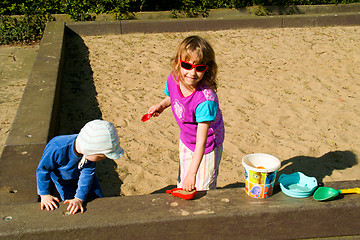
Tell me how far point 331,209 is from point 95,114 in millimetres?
3246

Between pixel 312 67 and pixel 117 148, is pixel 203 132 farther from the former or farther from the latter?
pixel 312 67

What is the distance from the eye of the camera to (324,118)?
4891 mm

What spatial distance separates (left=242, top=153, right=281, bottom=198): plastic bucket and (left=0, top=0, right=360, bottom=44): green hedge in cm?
673

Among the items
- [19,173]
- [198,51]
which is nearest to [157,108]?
[198,51]

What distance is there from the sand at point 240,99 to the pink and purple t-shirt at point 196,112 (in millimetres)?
979

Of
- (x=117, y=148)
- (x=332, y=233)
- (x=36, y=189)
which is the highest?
(x=117, y=148)

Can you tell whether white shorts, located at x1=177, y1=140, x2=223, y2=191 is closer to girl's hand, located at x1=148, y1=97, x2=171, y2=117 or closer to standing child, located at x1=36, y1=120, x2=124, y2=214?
girl's hand, located at x1=148, y1=97, x2=171, y2=117

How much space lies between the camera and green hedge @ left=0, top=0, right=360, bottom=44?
830cm

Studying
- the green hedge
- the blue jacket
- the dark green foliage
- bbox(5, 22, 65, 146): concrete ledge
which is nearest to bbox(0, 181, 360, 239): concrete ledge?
the blue jacket

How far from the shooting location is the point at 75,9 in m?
8.71

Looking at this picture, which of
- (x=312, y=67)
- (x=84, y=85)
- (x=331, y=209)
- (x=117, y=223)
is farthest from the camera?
(x=312, y=67)

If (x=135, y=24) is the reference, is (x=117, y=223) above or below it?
below

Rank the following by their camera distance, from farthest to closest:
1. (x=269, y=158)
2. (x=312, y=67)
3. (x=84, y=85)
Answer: (x=312, y=67), (x=84, y=85), (x=269, y=158)

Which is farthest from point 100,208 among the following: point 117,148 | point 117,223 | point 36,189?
point 36,189
